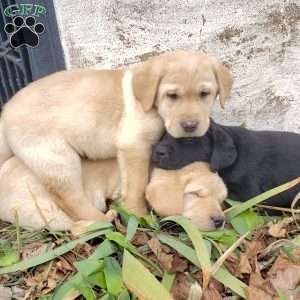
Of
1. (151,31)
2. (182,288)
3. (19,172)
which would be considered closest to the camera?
(182,288)

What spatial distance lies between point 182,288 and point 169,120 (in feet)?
3.10

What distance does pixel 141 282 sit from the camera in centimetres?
274

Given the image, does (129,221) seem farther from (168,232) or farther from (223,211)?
(223,211)

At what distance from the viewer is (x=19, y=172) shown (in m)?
3.56

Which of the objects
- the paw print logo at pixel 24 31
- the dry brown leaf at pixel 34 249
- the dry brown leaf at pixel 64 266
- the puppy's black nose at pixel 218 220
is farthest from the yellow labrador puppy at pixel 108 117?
the paw print logo at pixel 24 31

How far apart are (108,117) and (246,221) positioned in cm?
107

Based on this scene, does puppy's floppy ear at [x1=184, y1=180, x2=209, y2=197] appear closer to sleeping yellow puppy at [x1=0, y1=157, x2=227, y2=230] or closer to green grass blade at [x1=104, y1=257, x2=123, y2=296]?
sleeping yellow puppy at [x1=0, y1=157, x2=227, y2=230]

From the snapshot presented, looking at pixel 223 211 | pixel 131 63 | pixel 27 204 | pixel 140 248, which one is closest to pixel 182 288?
pixel 140 248

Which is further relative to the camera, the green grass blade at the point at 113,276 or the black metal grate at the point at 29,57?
the black metal grate at the point at 29,57

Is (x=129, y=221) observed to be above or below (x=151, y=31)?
below

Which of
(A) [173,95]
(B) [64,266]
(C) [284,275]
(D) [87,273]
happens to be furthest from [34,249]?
(C) [284,275]

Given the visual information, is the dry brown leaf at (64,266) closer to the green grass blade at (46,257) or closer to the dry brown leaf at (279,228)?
the green grass blade at (46,257)

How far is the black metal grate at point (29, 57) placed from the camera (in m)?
4.05

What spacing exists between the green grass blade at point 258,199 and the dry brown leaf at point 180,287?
535 mm
